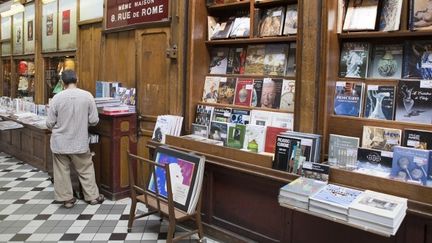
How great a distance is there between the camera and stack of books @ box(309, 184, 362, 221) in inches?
79.4

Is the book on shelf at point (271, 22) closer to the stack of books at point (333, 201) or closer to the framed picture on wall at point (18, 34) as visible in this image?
the stack of books at point (333, 201)

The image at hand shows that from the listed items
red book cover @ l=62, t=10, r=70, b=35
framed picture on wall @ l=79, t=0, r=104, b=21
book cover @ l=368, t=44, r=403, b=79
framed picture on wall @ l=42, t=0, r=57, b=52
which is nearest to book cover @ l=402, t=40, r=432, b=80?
book cover @ l=368, t=44, r=403, b=79

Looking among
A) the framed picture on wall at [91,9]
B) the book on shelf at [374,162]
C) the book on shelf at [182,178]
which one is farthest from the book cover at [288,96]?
the framed picture on wall at [91,9]

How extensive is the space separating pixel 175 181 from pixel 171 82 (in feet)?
3.83

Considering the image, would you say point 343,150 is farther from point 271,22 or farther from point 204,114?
point 204,114

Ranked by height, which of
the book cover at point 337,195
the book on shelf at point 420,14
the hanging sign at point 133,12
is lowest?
the book cover at point 337,195

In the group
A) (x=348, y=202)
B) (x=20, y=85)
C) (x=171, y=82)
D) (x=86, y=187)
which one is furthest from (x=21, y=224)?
(x=20, y=85)

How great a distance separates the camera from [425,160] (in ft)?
7.23

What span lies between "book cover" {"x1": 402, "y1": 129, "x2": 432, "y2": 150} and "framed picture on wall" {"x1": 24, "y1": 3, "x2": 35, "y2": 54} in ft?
21.0

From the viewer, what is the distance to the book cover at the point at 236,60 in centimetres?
353

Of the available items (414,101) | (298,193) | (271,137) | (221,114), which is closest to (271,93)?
(271,137)

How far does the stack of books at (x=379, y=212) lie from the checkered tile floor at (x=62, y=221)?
159cm

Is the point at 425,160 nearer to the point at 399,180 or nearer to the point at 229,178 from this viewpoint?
the point at 399,180

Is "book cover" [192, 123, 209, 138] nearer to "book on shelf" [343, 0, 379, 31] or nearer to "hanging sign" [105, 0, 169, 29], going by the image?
"hanging sign" [105, 0, 169, 29]
